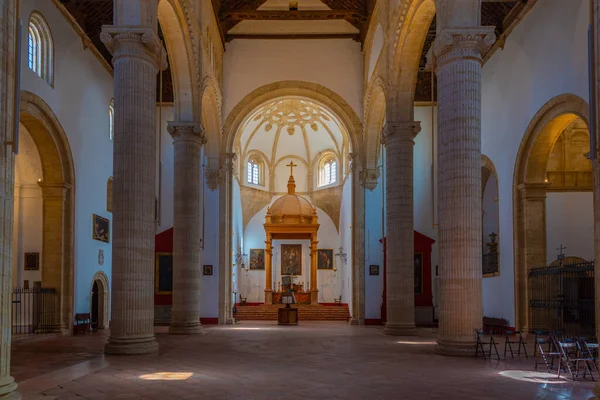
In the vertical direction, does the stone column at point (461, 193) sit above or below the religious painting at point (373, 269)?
above

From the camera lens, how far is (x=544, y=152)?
812 inches

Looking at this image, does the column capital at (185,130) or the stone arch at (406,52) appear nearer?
the stone arch at (406,52)

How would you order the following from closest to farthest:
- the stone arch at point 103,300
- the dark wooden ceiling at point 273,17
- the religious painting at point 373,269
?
1. the dark wooden ceiling at point 273,17
2. the stone arch at point 103,300
3. the religious painting at point 373,269

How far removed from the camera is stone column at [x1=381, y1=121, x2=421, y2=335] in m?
20.1

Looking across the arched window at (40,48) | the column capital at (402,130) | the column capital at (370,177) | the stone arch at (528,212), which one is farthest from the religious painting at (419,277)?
the arched window at (40,48)

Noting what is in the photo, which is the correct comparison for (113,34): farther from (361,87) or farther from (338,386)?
(361,87)

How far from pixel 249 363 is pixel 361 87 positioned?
1845 centimetres

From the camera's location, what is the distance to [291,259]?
4316cm

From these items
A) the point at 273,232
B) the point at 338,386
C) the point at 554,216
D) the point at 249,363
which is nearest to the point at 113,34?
the point at 249,363

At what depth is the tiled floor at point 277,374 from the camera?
955cm

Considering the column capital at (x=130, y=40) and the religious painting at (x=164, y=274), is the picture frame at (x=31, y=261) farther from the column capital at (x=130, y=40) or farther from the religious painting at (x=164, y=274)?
the column capital at (x=130, y=40)

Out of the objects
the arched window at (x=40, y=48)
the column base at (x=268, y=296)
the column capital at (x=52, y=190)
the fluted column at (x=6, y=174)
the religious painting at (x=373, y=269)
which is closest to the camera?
the fluted column at (x=6, y=174)

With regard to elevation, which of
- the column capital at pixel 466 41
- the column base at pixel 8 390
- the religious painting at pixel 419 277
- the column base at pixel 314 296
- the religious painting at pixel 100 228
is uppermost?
the column capital at pixel 466 41

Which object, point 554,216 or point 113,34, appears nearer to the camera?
point 113,34
